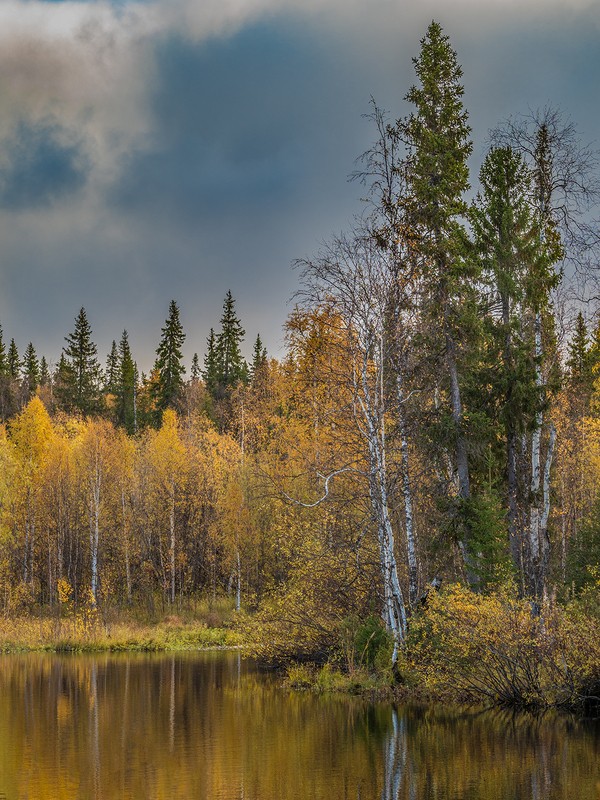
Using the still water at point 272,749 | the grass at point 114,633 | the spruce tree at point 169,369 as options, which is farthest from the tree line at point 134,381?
the still water at point 272,749

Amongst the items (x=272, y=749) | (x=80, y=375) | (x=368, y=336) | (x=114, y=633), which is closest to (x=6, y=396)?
(x=80, y=375)

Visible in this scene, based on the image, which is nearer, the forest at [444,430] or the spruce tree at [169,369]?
the forest at [444,430]

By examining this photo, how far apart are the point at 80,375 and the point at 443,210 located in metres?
61.0

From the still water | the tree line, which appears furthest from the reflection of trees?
the tree line

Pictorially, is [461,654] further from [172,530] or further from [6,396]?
[6,396]

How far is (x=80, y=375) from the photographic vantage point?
82625mm

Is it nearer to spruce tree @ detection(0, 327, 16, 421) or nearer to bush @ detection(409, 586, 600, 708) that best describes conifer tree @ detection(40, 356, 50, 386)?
spruce tree @ detection(0, 327, 16, 421)

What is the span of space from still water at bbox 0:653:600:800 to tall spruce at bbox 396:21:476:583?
6.94 meters

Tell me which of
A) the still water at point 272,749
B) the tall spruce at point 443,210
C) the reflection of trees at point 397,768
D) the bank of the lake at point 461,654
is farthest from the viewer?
the tall spruce at point 443,210

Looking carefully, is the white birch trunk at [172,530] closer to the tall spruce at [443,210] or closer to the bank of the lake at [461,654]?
the bank of the lake at [461,654]

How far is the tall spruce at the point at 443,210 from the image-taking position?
1036 inches

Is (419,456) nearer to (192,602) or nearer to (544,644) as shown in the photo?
(544,644)

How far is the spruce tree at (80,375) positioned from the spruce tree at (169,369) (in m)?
6.68

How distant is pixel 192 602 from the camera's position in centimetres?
5062
